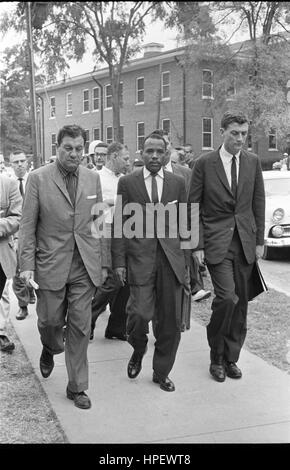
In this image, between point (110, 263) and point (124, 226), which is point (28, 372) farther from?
point (124, 226)

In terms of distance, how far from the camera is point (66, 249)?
4086 millimetres

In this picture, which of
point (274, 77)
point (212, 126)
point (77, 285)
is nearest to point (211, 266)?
point (77, 285)

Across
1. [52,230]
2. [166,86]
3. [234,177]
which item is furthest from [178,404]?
[166,86]

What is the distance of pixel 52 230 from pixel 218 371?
1.68 metres

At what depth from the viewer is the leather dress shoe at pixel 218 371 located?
452 cm

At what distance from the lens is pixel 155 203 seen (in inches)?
171

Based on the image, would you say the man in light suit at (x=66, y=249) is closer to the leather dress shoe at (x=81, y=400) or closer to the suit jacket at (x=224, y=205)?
the leather dress shoe at (x=81, y=400)

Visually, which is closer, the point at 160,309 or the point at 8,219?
the point at 160,309

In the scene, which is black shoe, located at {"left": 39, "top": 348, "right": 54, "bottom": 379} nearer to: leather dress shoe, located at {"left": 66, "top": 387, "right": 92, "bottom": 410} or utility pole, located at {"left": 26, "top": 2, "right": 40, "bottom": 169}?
leather dress shoe, located at {"left": 66, "top": 387, "right": 92, "bottom": 410}

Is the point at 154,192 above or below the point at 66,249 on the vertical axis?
above

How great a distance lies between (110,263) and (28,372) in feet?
3.94

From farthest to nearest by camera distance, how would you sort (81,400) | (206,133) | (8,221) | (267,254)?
(206,133) < (267,254) < (8,221) < (81,400)

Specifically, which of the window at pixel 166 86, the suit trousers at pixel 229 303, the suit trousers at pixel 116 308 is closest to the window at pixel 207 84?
the window at pixel 166 86

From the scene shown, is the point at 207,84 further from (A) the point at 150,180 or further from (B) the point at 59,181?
(B) the point at 59,181
